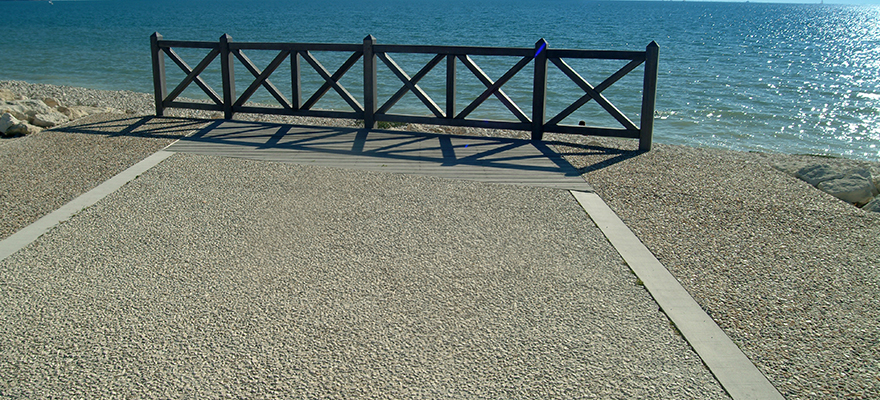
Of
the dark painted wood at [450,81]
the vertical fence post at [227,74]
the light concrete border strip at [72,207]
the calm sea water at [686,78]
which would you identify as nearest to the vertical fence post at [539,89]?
the dark painted wood at [450,81]

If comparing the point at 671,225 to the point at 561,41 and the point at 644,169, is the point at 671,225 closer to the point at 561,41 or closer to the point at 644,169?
the point at 644,169

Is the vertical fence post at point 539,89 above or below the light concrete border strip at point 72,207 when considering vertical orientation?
above

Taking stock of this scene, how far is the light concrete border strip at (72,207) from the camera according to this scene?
5461 mm

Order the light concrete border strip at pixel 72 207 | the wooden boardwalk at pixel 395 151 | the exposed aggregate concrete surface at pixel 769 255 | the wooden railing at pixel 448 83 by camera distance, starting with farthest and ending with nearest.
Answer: the wooden railing at pixel 448 83 → the wooden boardwalk at pixel 395 151 → the light concrete border strip at pixel 72 207 → the exposed aggregate concrete surface at pixel 769 255

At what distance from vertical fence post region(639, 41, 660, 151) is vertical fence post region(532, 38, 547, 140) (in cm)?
137

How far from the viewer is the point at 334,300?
4.42 metres

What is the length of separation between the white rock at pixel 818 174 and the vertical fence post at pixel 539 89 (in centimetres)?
345

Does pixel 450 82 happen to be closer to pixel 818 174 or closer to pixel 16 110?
pixel 818 174

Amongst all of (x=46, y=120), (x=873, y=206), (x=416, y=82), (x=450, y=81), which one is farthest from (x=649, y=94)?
(x=46, y=120)

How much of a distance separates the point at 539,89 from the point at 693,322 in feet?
18.4

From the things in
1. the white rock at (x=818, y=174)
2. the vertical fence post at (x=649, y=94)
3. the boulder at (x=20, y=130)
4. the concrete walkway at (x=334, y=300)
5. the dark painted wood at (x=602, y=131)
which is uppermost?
the vertical fence post at (x=649, y=94)

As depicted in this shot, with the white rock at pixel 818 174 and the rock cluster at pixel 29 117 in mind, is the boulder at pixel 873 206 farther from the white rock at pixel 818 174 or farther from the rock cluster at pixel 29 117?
the rock cluster at pixel 29 117

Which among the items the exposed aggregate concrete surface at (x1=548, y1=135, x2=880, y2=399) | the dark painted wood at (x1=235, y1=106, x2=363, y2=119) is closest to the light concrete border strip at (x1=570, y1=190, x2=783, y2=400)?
the exposed aggregate concrete surface at (x1=548, y1=135, x2=880, y2=399)

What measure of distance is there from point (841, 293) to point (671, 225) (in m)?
1.64
